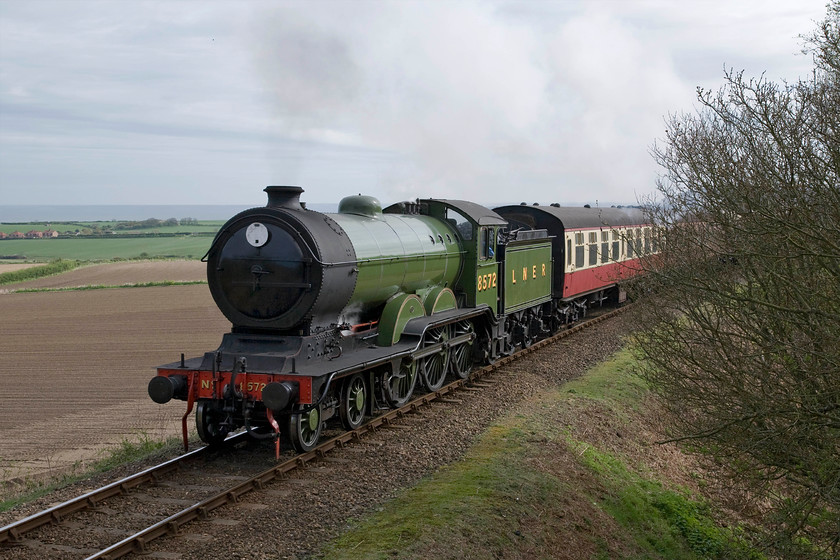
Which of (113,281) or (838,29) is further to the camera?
(113,281)

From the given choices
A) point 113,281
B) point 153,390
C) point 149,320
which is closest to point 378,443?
point 153,390

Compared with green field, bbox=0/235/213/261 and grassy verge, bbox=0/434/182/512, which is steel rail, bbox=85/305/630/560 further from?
green field, bbox=0/235/213/261

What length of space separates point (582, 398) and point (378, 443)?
15.3ft

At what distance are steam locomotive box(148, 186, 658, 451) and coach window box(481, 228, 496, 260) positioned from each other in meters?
0.04

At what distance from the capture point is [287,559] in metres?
6.17

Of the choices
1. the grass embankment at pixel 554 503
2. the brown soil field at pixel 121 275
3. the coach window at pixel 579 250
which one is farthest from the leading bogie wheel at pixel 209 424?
the brown soil field at pixel 121 275

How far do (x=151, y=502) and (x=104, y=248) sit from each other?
302ft

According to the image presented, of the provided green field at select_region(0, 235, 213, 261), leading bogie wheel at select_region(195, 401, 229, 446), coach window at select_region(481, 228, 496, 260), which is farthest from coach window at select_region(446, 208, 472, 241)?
green field at select_region(0, 235, 213, 261)

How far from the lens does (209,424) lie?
9.10m

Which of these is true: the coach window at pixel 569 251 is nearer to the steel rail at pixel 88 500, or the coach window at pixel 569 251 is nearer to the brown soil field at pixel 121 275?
the steel rail at pixel 88 500

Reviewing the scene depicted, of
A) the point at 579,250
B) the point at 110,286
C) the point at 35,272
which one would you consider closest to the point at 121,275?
the point at 110,286

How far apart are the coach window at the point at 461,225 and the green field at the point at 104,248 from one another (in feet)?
207

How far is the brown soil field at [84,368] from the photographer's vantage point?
11672mm

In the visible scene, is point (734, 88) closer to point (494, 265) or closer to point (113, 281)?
point (494, 265)
